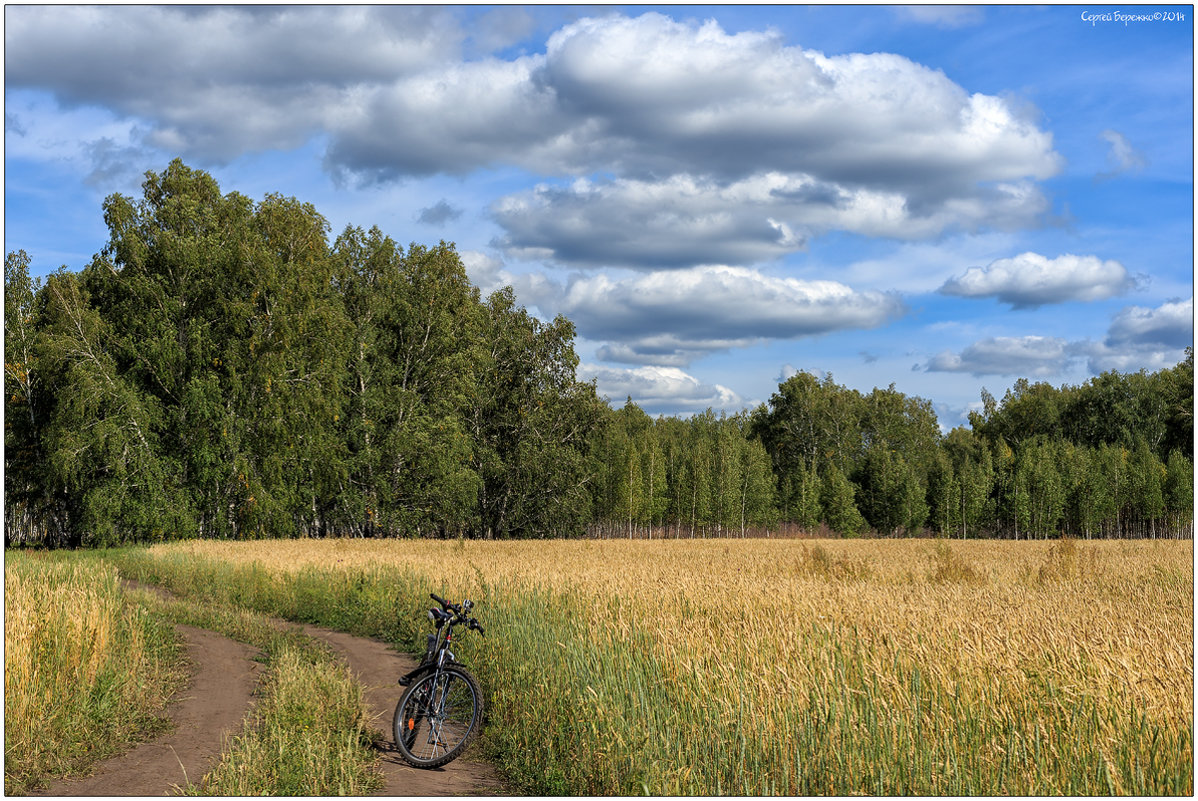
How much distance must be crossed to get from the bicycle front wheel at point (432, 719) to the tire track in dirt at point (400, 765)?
5.7 inches

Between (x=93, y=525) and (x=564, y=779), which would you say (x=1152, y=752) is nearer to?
(x=564, y=779)

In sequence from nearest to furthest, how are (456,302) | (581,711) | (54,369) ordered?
(581,711)
(54,369)
(456,302)

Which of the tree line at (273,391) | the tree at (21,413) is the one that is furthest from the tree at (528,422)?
the tree at (21,413)

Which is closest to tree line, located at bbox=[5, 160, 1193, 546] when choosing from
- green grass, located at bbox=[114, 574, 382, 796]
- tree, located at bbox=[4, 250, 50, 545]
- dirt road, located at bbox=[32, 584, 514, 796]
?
tree, located at bbox=[4, 250, 50, 545]

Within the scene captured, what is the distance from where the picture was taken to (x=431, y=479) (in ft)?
156

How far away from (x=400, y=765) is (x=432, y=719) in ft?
1.56

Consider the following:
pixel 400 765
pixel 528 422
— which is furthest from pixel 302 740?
pixel 528 422

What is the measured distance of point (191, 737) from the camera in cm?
840

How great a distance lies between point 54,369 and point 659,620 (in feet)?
117

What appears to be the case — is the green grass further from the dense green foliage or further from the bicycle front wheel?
the dense green foliage

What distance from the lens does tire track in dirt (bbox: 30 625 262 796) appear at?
7012 mm

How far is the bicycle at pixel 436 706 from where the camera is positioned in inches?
305

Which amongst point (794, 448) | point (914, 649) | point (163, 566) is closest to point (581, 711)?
point (914, 649)

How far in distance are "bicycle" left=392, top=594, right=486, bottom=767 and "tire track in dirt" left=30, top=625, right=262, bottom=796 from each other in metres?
1.68
